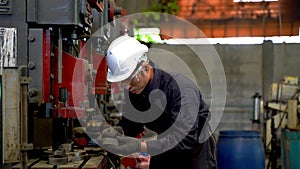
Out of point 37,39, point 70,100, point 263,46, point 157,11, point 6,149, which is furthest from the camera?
point 157,11

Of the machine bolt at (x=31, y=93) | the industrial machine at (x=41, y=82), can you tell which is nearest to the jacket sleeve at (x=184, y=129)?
the industrial machine at (x=41, y=82)

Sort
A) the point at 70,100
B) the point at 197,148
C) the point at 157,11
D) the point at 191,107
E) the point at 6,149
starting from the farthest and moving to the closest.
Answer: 1. the point at 157,11
2. the point at 197,148
3. the point at 191,107
4. the point at 70,100
5. the point at 6,149

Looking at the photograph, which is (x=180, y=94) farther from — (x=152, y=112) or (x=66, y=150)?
(x=66, y=150)

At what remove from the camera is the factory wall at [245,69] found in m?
5.93

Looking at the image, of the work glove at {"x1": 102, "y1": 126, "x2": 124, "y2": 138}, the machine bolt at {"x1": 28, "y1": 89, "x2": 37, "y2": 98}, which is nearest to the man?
the work glove at {"x1": 102, "y1": 126, "x2": 124, "y2": 138}

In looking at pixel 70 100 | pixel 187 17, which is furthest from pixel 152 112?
pixel 187 17

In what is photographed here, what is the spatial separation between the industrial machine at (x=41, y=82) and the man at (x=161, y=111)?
21 centimetres

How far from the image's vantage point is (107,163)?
6.91 feet

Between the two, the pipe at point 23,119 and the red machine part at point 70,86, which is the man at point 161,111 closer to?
the red machine part at point 70,86

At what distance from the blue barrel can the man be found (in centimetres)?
189

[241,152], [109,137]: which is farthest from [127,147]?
[241,152]

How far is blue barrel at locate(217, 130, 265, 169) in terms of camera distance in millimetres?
4164

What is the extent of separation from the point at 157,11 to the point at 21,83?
4.87 metres

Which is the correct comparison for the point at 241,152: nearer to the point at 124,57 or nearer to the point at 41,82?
the point at 124,57
